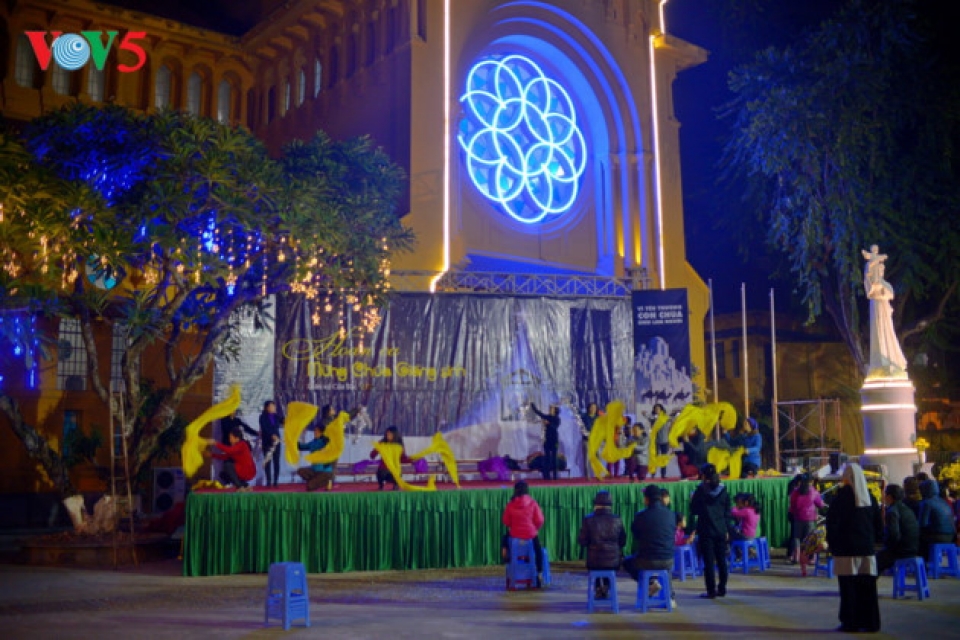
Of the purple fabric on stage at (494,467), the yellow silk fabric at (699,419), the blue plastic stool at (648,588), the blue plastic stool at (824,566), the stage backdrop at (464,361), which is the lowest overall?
the blue plastic stool at (824,566)

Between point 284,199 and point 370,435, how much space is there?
20.8 ft

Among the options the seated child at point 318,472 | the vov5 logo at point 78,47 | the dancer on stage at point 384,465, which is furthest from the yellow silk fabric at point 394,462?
the vov5 logo at point 78,47

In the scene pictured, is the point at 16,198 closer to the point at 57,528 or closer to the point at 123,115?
the point at 123,115

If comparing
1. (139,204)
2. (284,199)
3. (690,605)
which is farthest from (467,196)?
(690,605)

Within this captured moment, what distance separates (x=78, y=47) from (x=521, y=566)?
934 inches

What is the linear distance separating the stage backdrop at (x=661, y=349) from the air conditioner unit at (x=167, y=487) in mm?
10896

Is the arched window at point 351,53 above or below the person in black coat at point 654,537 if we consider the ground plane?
above

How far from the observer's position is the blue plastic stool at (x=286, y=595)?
31.1ft

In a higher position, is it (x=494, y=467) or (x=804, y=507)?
(x=494, y=467)

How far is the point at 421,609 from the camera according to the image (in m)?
10.8

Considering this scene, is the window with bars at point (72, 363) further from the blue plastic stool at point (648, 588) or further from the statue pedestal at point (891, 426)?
the statue pedestal at point (891, 426)

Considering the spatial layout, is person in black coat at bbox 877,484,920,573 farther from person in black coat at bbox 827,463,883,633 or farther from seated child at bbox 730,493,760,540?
seated child at bbox 730,493,760,540

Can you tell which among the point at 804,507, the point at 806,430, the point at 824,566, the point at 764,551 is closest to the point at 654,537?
A: the point at 764,551

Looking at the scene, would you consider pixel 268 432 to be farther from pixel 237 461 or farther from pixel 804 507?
pixel 804 507
